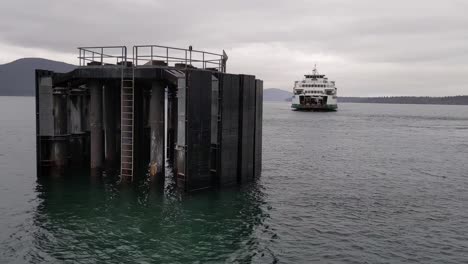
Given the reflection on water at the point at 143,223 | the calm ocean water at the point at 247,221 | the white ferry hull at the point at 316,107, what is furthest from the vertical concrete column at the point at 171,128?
the white ferry hull at the point at 316,107

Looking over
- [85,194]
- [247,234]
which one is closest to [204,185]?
[247,234]

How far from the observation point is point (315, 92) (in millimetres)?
147125

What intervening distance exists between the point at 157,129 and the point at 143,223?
6710mm

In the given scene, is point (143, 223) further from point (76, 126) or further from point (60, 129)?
point (76, 126)

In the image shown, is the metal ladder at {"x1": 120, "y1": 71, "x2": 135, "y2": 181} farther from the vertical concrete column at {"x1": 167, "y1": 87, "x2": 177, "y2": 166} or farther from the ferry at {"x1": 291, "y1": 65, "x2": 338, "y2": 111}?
the ferry at {"x1": 291, "y1": 65, "x2": 338, "y2": 111}

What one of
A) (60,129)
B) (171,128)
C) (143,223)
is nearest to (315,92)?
(171,128)

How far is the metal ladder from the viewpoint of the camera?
22.4 meters

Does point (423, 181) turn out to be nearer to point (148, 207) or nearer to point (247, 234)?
point (247, 234)

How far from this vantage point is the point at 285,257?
14.8m

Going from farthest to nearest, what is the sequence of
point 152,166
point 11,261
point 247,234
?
1. point 152,166
2. point 247,234
3. point 11,261

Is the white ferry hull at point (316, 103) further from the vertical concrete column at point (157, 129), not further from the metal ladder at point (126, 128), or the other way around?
the metal ladder at point (126, 128)

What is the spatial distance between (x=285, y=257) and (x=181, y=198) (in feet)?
25.6

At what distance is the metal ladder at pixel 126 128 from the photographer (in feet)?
73.5

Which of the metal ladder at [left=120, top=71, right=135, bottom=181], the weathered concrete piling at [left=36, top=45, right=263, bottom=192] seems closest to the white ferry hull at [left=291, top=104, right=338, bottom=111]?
the weathered concrete piling at [left=36, top=45, right=263, bottom=192]
